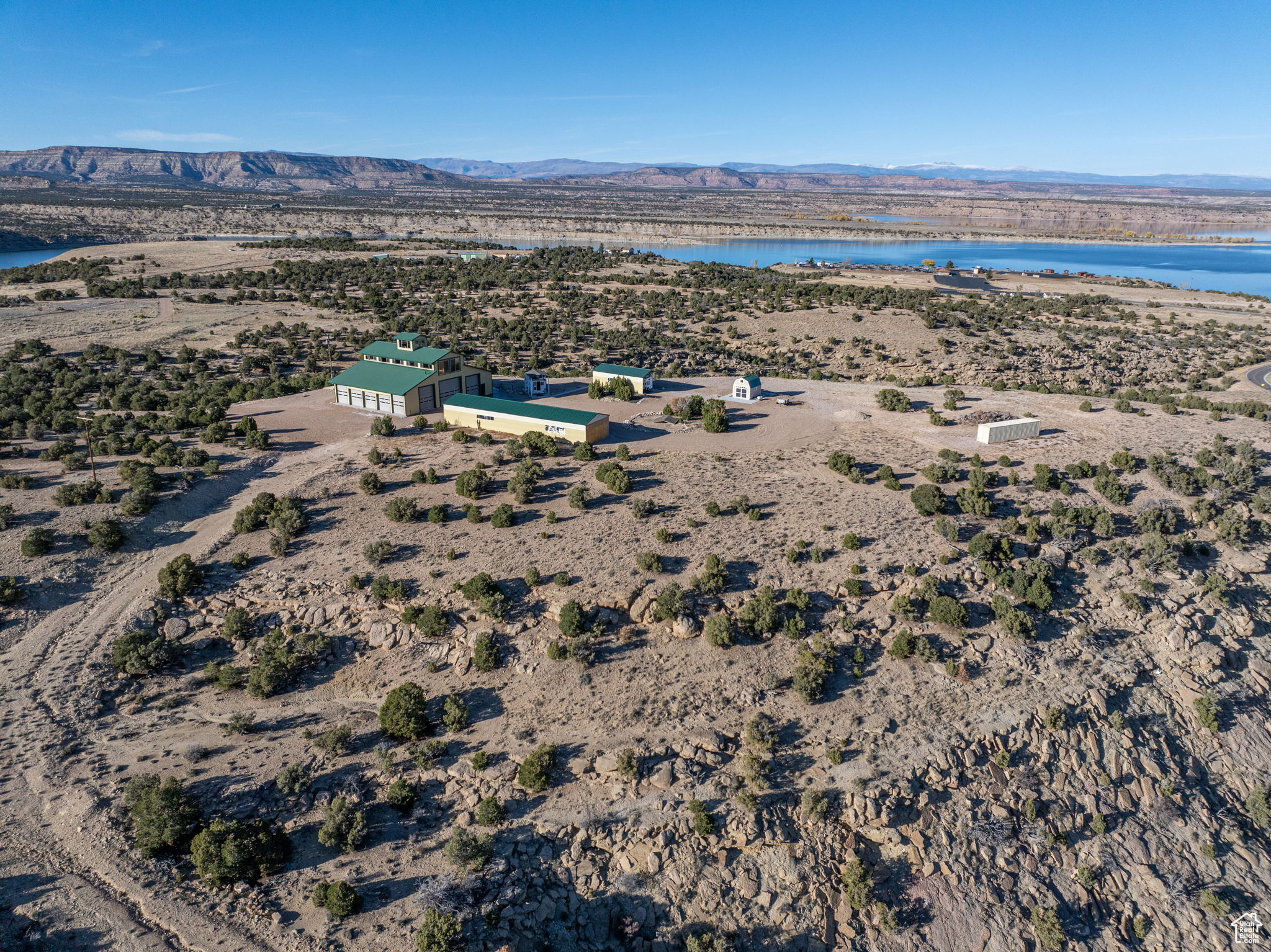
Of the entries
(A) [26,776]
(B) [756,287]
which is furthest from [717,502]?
(B) [756,287]

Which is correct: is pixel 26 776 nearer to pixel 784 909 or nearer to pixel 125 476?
pixel 125 476

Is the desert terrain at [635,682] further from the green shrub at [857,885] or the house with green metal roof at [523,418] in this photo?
the house with green metal roof at [523,418]

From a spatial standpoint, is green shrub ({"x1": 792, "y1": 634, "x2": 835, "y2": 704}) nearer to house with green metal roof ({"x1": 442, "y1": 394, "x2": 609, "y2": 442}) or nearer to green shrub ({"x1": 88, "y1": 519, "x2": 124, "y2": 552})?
house with green metal roof ({"x1": 442, "y1": 394, "x2": 609, "y2": 442})

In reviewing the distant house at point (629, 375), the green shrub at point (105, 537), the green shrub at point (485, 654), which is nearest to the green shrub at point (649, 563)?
the green shrub at point (485, 654)

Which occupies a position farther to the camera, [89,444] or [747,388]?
[747,388]

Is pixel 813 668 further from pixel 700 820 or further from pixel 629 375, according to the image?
pixel 629 375

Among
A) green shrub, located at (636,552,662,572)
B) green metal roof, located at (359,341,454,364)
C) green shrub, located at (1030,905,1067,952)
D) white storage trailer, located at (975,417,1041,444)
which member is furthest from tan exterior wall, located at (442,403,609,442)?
green shrub, located at (1030,905,1067,952)

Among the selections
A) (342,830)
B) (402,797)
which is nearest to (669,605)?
(402,797)
